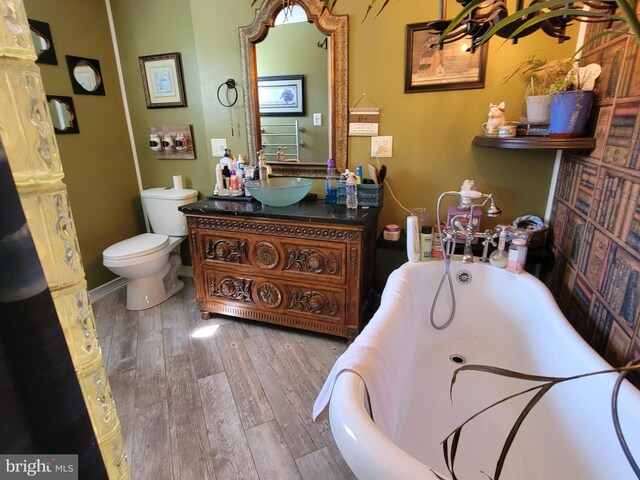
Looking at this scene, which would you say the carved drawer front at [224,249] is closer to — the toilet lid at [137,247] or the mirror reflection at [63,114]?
the toilet lid at [137,247]

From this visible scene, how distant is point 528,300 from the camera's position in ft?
A: 4.97

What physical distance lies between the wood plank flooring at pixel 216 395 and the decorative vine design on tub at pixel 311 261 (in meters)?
0.48

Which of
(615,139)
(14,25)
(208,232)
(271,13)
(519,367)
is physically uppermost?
(271,13)

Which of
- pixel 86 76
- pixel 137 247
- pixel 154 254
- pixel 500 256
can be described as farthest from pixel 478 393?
pixel 86 76

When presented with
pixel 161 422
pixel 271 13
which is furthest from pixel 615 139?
pixel 161 422

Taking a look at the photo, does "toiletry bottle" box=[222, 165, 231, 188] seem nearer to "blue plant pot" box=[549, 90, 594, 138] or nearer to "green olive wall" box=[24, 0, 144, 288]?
"green olive wall" box=[24, 0, 144, 288]

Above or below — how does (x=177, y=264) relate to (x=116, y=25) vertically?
below

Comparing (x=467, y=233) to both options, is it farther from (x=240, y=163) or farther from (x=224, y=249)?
(x=240, y=163)

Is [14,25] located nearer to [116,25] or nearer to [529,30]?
[529,30]

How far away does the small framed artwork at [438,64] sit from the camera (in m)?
1.78

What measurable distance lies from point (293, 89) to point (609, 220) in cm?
175

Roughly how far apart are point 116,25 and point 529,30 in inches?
109

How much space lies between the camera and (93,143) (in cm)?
249

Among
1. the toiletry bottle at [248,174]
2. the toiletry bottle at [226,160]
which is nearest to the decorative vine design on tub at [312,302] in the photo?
the toiletry bottle at [248,174]
